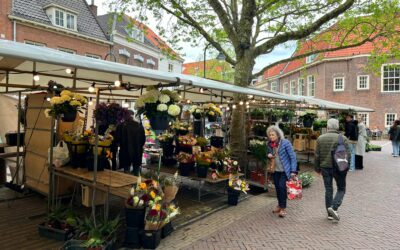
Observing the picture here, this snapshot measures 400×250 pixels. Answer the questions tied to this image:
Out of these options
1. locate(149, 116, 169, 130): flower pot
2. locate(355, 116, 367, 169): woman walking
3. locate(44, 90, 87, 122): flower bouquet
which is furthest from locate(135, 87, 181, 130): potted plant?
locate(355, 116, 367, 169): woman walking

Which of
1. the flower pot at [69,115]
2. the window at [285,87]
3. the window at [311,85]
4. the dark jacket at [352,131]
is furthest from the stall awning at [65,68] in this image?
the window at [285,87]

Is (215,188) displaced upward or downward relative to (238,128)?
downward

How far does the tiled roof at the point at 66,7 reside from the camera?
15.8 m

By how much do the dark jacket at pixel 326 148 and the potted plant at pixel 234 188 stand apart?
1535 millimetres

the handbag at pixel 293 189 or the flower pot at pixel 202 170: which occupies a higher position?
the flower pot at pixel 202 170

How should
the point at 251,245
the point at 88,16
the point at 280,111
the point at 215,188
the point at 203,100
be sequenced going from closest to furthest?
the point at 251,245
the point at 215,188
the point at 280,111
the point at 203,100
the point at 88,16

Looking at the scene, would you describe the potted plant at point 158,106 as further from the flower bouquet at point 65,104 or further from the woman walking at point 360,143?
the woman walking at point 360,143

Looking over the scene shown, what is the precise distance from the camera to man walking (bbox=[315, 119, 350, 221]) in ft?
17.1

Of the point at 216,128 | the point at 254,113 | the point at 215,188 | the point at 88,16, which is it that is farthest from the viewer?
the point at 88,16

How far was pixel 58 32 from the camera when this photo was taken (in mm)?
17375

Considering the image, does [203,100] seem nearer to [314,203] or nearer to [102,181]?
[314,203]

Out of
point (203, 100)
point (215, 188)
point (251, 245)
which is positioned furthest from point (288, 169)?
point (203, 100)

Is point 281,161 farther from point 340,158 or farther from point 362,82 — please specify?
point 362,82

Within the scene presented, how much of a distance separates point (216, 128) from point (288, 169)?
25.9 ft
